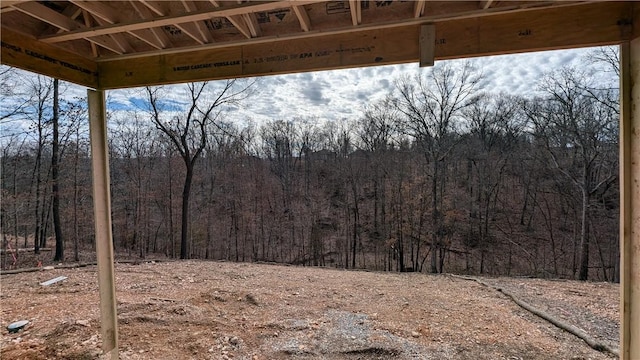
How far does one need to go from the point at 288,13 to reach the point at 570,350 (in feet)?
16.8

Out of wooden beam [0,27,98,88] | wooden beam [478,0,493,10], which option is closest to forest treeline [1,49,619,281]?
wooden beam [0,27,98,88]

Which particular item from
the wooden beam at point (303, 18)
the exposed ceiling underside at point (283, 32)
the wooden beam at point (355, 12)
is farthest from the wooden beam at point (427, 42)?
the wooden beam at point (303, 18)

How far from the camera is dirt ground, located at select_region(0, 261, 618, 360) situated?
11.1ft

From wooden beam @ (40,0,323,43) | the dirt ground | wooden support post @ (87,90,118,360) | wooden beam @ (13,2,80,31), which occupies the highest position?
wooden beam @ (13,2,80,31)

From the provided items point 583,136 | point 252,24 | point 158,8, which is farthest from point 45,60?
point 583,136

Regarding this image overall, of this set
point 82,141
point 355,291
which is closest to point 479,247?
point 355,291

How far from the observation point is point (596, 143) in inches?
454

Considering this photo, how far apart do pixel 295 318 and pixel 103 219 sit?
2.97 metres

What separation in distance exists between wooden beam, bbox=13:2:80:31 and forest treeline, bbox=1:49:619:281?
9.47m

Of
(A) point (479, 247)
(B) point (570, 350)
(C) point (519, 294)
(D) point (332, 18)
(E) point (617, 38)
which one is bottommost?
(A) point (479, 247)

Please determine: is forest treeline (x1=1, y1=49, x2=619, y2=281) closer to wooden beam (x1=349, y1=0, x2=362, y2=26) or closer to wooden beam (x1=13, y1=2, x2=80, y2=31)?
wooden beam (x1=13, y1=2, x2=80, y2=31)

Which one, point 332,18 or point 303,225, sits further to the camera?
point 303,225

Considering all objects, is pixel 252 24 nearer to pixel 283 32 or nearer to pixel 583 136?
pixel 283 32

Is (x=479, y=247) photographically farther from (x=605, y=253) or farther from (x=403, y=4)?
(x=403, y=4)
